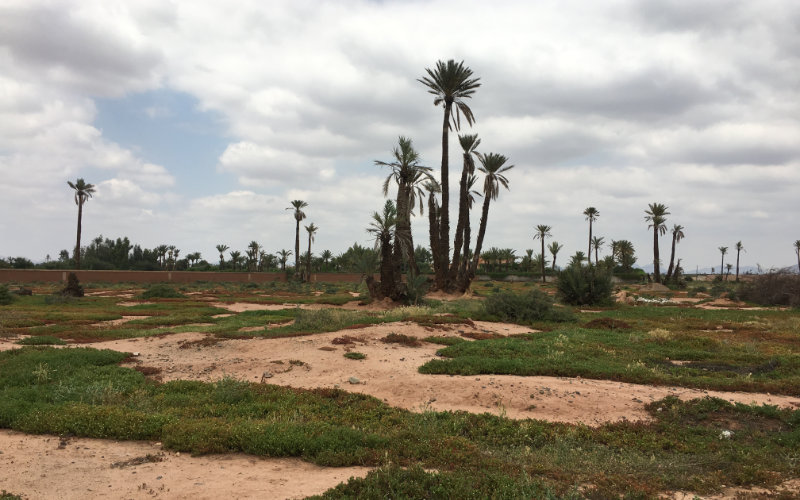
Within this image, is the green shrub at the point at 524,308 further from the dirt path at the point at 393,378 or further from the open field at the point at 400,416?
the dirt path at the point at 393,378

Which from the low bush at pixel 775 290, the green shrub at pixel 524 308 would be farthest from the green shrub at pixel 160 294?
the low bush at pixel 775 290

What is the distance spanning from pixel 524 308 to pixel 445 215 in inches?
630

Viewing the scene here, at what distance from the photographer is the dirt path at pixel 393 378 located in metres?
9.32

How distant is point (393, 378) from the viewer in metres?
11.2

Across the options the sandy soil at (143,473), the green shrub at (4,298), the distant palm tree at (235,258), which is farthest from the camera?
the distant palm tree at (235,258)

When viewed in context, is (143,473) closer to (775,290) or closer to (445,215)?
(445,215)

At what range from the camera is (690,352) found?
1448 cm

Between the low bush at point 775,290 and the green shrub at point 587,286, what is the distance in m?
12.5

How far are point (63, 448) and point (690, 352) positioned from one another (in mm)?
15297

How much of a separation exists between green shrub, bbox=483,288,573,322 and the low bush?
69.6 ft

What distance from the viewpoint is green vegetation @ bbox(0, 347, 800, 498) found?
5600 mm

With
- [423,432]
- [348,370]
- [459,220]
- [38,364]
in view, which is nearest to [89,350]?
[38,364]

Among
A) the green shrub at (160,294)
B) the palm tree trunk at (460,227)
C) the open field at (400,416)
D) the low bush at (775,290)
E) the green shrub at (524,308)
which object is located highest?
the palm tree trunk at (460,227)

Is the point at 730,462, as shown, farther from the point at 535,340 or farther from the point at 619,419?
the point at 535,340
